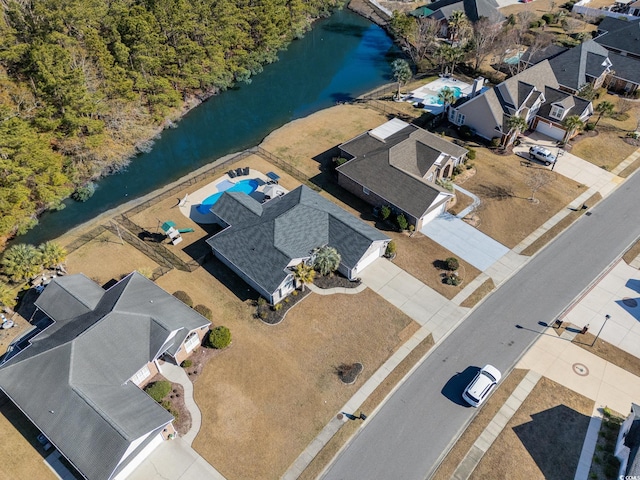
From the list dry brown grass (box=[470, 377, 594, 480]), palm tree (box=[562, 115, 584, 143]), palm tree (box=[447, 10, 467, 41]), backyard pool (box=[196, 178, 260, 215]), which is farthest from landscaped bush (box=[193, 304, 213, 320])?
palm tree (box=[447, 10, 467, 41])

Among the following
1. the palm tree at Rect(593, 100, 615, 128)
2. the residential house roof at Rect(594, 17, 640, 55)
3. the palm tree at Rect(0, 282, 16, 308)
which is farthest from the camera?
the residential house roof at Rect(594, 17, 640, 55)

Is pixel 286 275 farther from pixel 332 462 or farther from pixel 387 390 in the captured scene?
pixel 332 462

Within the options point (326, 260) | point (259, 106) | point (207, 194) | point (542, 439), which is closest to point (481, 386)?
point (542, 439)

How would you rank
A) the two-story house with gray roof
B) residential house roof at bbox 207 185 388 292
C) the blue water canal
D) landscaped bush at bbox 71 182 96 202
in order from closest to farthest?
residential house roof at bbox 207 185 388 292 < landscaped bush at bbox 71 182 96 202 < the blue water canal < the two-story house with gray roof

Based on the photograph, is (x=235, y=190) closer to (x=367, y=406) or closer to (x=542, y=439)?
(x=367, y=406)

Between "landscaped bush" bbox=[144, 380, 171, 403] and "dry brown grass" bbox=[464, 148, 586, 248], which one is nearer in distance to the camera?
"landscaped bush" bbox=[144, 380, 171, 403]

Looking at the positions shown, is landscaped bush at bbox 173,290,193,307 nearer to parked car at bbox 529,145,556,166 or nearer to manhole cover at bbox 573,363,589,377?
manhole cover at bbox 573,363,589,377

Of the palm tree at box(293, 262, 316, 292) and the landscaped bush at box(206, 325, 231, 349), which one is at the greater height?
the palm tree at box(293, 262, 316, 292)
